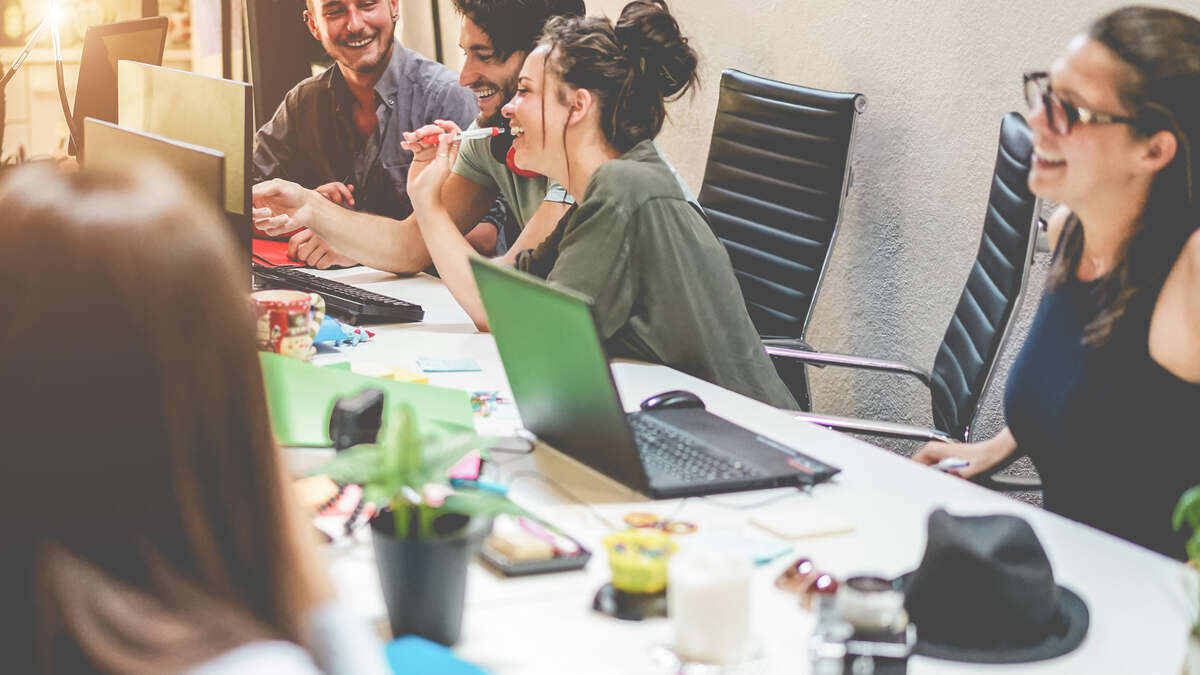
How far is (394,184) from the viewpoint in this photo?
3.54m

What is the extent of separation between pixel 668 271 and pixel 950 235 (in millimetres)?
904

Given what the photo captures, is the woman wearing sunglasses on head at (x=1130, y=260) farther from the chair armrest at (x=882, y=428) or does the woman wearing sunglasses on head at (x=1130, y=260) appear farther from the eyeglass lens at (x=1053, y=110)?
the chair armrest at (x=882, y=428)

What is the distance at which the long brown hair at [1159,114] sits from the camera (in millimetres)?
1517

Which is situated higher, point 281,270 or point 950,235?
point 950,235

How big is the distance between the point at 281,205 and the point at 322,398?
1082 millimetres

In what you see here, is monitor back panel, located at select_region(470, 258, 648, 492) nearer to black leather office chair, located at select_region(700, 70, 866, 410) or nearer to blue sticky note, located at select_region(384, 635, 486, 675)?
blue sticky note, located at select_region(384, 635, 486, 675)

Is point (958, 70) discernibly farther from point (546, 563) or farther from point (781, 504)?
point (546, 563)

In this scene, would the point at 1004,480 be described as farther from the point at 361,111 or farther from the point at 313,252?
the point at 361,111

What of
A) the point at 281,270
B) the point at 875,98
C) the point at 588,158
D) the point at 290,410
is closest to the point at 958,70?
the point at 875,98

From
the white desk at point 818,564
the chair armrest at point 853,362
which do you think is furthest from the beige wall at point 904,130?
the white desk at point 818,564

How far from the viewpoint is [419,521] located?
1.06m

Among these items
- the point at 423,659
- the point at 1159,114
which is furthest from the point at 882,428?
the point at 423,659

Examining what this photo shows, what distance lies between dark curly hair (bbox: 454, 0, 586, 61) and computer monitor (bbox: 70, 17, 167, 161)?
0.86m

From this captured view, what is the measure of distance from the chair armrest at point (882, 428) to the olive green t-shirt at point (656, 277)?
0.39 feet
